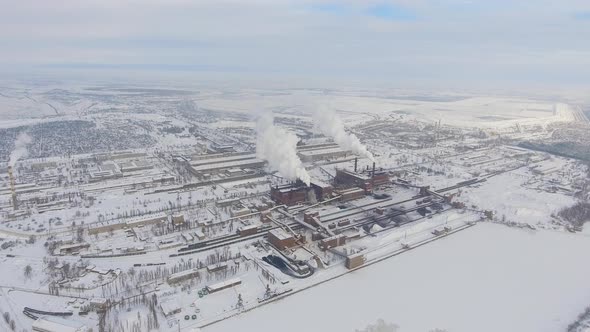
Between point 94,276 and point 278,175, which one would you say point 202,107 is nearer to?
point 278,175

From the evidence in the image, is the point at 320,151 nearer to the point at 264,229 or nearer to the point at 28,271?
the point at 264,229

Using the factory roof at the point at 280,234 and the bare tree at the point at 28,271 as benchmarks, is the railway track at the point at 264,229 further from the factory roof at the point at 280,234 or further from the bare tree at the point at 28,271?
the bare tree at the point at 28,271

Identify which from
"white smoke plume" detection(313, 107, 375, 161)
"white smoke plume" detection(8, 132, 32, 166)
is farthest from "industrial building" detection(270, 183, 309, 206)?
"white smoke plume" detection(8, 132, 32, 166)

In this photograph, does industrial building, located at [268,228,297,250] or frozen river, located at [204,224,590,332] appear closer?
frozen river, located at [204,224,590,332]

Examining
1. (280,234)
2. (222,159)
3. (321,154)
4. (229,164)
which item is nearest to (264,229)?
(280,234)

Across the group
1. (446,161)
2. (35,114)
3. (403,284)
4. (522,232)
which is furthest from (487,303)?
(35,114)

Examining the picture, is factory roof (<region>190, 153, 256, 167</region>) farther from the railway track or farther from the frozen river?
the frozen river
